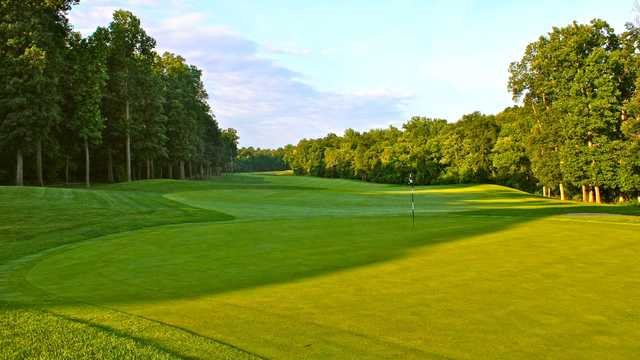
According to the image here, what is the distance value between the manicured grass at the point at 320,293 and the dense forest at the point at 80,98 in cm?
2591

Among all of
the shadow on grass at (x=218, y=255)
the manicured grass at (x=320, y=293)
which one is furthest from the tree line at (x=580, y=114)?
the manicured grass at (x=320, y=293)

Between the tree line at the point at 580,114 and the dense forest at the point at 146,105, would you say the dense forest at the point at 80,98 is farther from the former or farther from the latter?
the tree line at the point at 580,114

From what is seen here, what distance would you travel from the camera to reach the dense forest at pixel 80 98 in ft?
130

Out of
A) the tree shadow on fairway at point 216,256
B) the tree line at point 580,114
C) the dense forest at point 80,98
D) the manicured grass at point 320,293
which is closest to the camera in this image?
the manicured grass at point 320,293

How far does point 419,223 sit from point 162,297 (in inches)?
626

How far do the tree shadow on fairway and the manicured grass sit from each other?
0.21ft

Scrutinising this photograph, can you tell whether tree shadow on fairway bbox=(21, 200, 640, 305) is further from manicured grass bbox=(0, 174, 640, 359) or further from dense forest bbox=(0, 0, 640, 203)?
dense forest bbox=(0, 0, 640, 203)

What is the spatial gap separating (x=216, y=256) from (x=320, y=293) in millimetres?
5191

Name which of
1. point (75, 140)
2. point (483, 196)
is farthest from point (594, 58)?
point (75, 140)

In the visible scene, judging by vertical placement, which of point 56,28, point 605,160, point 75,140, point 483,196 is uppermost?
point 56,28

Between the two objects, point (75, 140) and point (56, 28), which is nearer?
point (56, 28)

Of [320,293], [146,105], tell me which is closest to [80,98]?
[146,105]

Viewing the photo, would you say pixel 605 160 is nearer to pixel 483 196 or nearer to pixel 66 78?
pixel 483 196

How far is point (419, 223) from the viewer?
22625 millimetres
